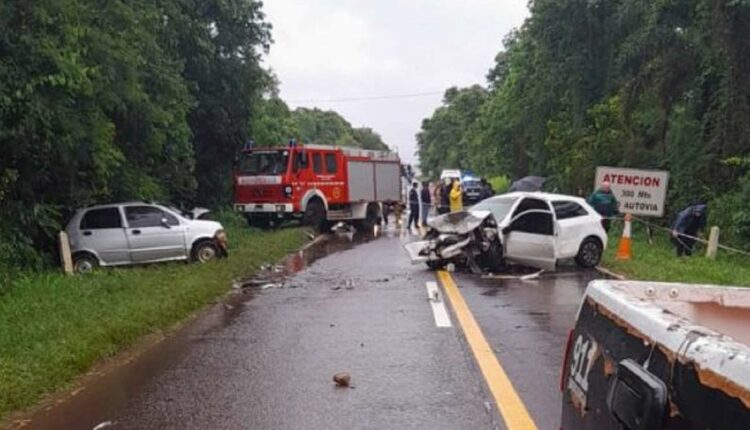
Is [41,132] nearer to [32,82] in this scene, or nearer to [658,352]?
[32,82]

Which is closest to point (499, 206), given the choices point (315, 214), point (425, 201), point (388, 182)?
point (315, 214)

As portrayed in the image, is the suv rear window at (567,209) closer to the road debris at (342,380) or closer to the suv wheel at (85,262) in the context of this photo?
the suv wheel at (85,262)

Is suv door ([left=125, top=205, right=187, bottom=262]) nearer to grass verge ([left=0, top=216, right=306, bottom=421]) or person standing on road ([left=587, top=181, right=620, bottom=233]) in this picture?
grass verge ([left=0, top=216, right=306, bottom=421])

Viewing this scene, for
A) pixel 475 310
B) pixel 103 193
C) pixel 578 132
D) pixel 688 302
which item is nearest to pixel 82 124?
pixel 103 193

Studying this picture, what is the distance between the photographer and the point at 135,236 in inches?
661

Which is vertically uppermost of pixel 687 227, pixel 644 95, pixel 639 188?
pixel 644 95

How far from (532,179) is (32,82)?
27.4 m

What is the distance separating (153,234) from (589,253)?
343 inches

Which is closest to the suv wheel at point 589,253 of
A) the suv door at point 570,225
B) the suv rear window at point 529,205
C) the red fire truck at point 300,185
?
the suv door at point 570,225

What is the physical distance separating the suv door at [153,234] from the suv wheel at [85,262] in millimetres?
713

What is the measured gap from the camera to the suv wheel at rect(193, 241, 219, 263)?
58.0 ft

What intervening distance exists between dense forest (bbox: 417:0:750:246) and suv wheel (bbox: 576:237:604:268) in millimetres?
4720

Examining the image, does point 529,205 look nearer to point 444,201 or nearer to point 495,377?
point 495,377

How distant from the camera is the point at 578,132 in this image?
118ft
